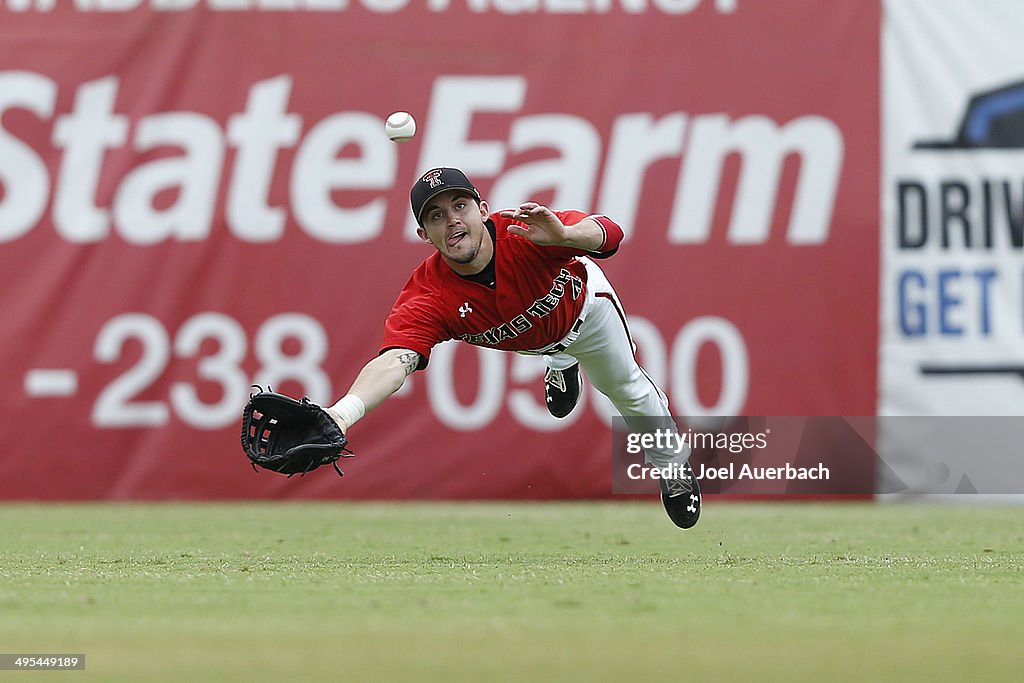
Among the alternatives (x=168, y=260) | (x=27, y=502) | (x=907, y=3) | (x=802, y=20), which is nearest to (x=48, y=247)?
(x=168, y=260)

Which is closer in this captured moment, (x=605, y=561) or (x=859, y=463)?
(x=605, y=561)

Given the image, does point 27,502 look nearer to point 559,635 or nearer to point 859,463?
point 859,463

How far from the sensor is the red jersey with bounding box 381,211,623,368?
6.57 metres

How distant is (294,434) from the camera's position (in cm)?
604

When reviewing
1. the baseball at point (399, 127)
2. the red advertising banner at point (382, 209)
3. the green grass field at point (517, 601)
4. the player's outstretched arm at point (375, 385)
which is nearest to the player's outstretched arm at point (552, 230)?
the player's outstretched arm at point (375, 385)

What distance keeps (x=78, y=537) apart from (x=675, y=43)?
18.3 feet

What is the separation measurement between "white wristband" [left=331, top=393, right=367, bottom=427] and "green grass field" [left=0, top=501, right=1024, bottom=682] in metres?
0.62

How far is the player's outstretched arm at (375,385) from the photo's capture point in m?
6.08

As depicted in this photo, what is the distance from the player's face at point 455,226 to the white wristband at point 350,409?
819mm

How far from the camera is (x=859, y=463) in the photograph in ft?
34.3

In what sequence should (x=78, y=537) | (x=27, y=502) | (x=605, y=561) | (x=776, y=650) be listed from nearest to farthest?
(x=776, y=650) < (x=605, y=561) < (x=78, y=537) < (x=27, y=502)

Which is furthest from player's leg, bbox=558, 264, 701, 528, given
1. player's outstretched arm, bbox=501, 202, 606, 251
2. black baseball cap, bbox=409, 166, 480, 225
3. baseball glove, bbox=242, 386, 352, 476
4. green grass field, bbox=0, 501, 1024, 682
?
baseball glove, bbox=242, 386, 352, 476
